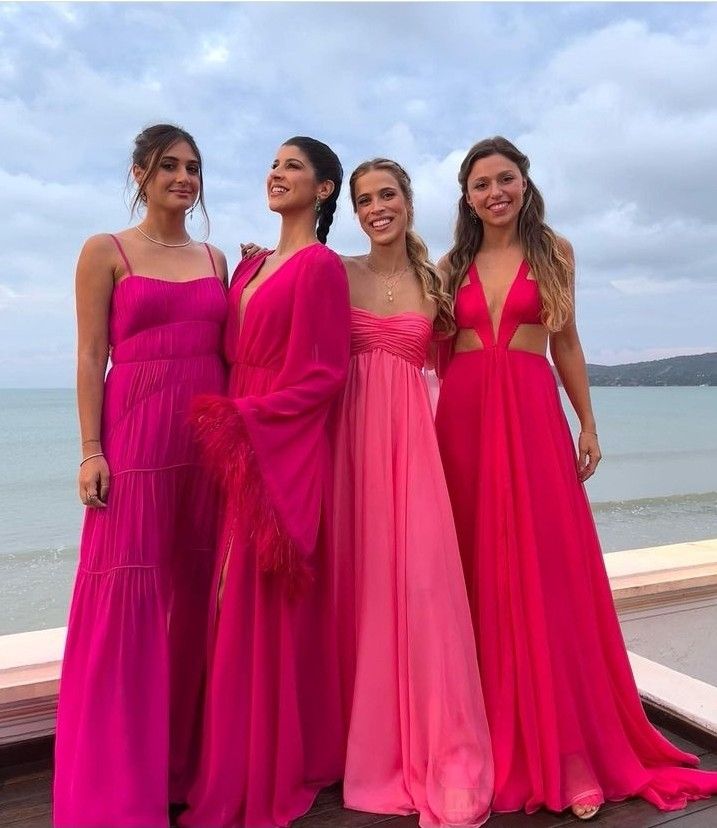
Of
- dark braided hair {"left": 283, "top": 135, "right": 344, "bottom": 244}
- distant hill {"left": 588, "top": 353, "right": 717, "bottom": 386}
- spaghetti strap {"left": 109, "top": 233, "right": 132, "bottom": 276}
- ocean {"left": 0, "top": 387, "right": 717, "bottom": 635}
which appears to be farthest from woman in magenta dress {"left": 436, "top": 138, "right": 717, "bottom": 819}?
distant hill {"left": 588, "top": 353, "right": 717, "bottom": 386}

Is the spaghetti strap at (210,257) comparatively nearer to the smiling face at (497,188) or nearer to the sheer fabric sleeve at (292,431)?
the sheer fabric sleeve at (292,431)

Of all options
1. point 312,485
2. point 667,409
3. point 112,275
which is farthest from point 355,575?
point 667,409

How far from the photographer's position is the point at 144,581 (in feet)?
7.16

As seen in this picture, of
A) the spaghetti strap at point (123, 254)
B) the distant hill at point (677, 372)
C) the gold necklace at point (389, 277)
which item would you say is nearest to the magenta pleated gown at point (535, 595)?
the gold necklace at point (389, 277)

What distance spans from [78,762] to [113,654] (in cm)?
29

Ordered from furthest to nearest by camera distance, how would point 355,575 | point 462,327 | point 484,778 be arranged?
point 462,327, point 355,575, point 484,778

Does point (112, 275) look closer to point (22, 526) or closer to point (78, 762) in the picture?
point (78, 762)

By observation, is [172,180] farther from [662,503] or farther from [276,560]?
[662,503]

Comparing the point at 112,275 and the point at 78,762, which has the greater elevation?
the point at 112,275

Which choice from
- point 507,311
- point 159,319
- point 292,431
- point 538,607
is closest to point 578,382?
point 507,311

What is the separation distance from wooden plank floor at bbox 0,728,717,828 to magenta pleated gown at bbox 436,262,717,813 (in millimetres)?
34

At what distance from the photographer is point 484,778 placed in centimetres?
221

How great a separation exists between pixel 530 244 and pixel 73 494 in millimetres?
13539

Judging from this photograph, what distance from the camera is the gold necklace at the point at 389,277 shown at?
2.57 m
